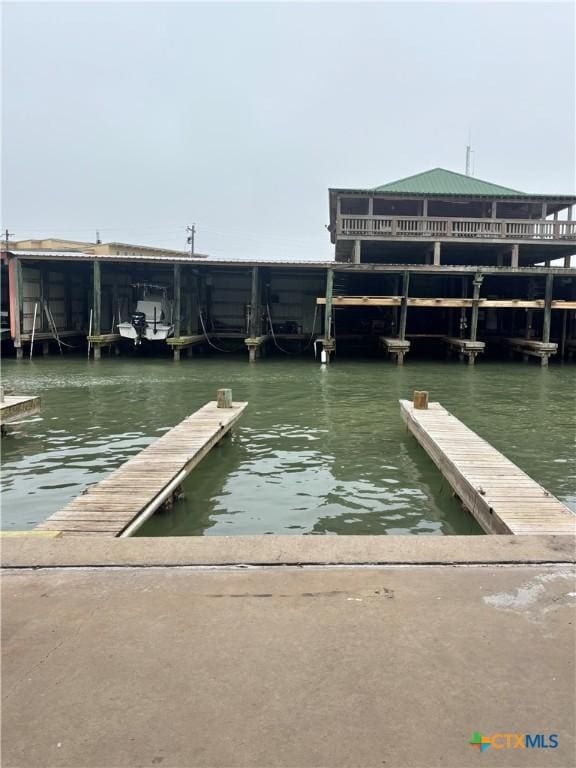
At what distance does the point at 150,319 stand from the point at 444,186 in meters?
14.6

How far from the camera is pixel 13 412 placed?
1029cm

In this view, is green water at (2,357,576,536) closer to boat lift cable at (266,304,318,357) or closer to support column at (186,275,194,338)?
boat lift cable at (266,304,318,357)

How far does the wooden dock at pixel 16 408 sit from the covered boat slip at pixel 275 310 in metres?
12.0

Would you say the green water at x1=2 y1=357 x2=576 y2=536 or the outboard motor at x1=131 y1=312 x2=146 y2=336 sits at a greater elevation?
the outboard motor at x1=131 y1=312 x2=146 y2=336

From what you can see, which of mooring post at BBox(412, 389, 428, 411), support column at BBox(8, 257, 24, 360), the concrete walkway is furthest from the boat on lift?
the concrete walkway

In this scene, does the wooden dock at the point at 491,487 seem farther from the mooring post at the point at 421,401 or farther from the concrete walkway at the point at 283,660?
the mooring post at the point at 421,401

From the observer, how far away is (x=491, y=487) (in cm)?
601

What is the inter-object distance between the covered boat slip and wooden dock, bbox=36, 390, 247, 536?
14910 mm

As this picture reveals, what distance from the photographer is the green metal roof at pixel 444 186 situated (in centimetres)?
2588

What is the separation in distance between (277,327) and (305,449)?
2011cm

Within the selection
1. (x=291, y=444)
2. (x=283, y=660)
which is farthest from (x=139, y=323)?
(x=283, y=660)

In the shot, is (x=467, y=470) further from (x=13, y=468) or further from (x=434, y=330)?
(x=434, y=330)

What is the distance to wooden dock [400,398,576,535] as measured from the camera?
4945 millimetres

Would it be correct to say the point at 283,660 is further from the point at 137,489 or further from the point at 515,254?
the point at 515,254
